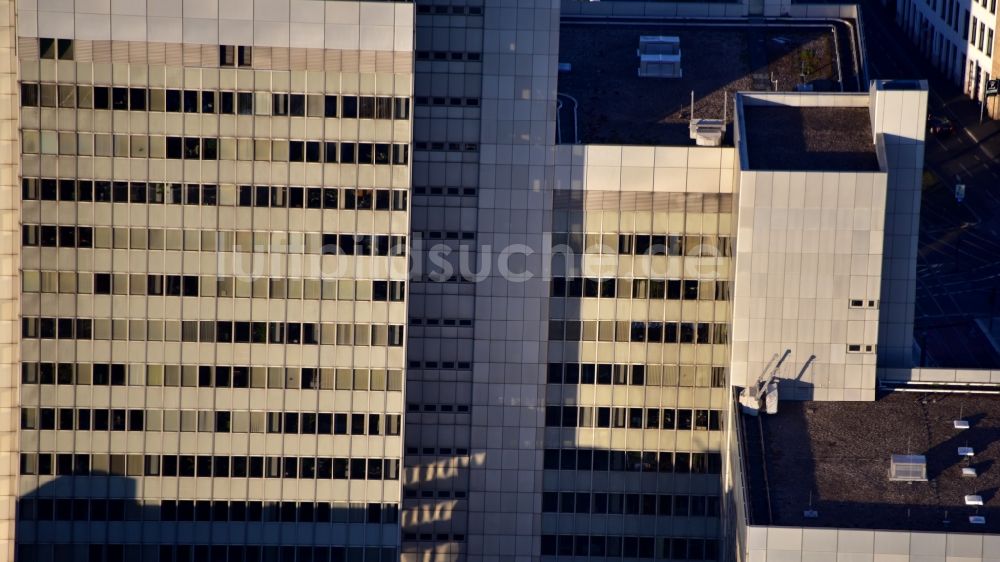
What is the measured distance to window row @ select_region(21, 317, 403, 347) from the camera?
5477 inches

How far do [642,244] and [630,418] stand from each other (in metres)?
12.3

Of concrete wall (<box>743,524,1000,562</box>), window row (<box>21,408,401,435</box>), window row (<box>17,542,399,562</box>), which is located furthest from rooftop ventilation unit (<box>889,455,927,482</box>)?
window row (<box>17,542,399,562</box>)

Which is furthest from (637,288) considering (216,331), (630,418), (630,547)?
(216,331)

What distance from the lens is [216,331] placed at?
14000 cm

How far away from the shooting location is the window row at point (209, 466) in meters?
141

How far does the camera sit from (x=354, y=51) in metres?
135

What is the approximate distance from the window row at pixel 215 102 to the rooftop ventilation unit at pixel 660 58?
27506 millimetres

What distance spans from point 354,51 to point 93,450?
3120cm

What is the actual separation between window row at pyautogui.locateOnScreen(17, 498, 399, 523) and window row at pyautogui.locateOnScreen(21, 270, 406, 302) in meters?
14.0

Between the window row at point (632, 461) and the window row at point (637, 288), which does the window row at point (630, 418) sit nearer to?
the window row at point (632, 461)

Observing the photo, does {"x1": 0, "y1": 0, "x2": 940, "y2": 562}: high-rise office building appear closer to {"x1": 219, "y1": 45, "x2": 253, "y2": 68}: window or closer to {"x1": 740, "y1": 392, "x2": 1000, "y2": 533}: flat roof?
{"x1": 219, "y1": 45, "x2": 253, "y2": 68}: window

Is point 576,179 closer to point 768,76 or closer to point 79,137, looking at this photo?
point 768,76

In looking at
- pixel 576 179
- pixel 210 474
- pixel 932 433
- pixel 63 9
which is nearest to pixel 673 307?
pixel 576 179

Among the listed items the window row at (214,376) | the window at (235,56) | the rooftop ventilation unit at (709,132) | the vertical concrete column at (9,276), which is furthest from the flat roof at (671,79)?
the vertical concrete column at (9,276)
